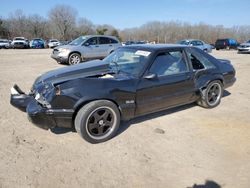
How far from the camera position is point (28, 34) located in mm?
53188

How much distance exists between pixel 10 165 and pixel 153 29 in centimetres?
6066

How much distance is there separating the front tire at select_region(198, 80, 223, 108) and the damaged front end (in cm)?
331

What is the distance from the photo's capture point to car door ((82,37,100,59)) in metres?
11.9

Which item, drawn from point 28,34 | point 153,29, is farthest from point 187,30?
point 28,34

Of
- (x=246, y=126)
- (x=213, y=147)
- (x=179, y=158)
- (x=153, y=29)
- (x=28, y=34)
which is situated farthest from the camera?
(x=153, y=29)

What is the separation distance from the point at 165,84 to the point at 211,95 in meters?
1.64

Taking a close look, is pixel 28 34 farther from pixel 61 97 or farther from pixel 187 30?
pixel 61 97

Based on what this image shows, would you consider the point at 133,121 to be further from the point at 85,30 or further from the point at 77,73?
the point at 85,30

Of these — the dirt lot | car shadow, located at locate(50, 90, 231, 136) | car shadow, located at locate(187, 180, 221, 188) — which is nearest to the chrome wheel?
the dirt lot

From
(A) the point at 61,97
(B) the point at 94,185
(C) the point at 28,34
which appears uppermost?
(C) the point at 28,34

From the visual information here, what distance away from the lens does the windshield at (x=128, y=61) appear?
4.18 meters

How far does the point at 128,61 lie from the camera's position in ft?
14.9

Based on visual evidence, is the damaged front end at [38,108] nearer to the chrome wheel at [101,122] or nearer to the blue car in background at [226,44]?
the chrome wheel at [101,122]

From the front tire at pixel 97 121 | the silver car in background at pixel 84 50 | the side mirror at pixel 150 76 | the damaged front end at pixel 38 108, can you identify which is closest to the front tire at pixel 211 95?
the side mirror at pixel 150 76
